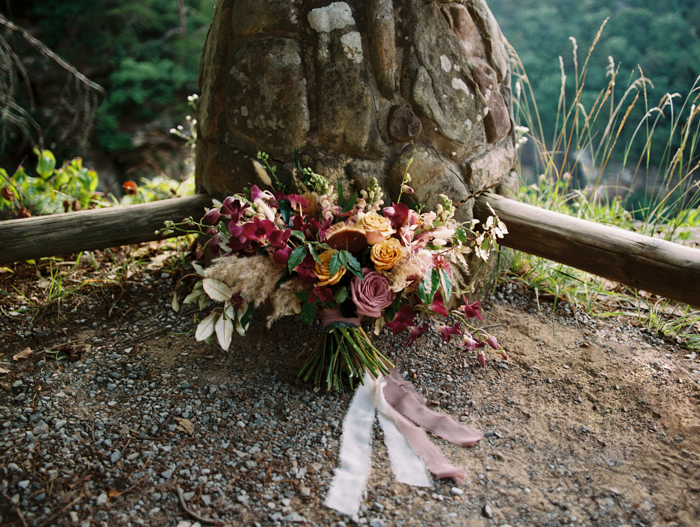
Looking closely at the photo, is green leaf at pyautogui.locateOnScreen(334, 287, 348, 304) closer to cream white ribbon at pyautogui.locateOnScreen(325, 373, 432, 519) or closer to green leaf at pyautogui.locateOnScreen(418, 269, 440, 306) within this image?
green leaf at pyautogui.locateOnScreen(418, 269, 440, 306)

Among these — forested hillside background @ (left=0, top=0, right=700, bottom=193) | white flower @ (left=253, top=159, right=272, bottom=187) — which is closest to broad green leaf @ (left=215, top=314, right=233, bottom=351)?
white flower @ (left=253, top=159, right=272, bottom=187)

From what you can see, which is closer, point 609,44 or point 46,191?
point 46,191

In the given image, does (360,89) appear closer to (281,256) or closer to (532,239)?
(281,256)

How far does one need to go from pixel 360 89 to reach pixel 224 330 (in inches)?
45.9

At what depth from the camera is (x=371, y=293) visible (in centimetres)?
172

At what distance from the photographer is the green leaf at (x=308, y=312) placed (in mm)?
1723

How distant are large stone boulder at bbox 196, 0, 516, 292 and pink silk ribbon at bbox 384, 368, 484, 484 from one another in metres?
0.85

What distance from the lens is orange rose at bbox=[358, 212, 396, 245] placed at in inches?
66.4

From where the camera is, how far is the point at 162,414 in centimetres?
175

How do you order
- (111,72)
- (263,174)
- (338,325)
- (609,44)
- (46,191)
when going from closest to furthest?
(338,325) < (263,174) < (46,191) < (609,44) < (111,72)

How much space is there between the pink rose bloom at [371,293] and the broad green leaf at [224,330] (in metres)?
0.49

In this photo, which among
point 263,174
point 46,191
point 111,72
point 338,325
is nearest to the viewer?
point 338,325

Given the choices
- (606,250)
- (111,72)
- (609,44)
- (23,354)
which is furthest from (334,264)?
(111,72)

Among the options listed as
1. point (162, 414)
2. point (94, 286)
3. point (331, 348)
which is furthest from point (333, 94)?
point (94, 286)
